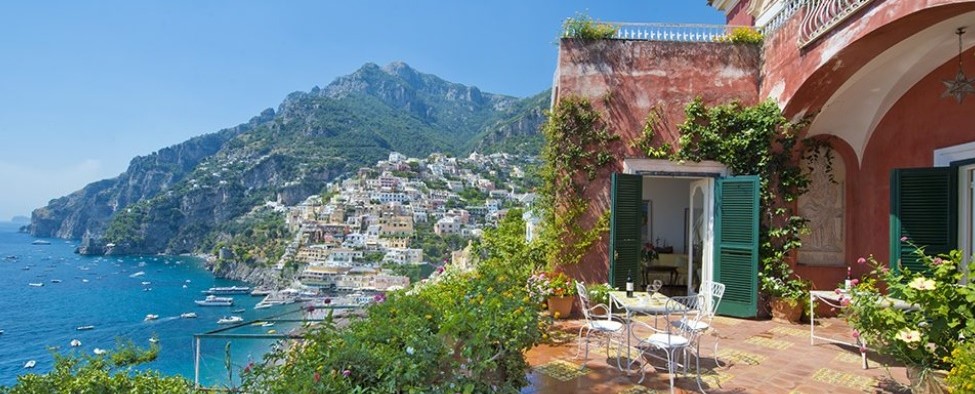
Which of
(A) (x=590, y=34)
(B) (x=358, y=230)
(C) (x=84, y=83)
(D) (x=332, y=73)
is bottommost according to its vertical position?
(B) (x=358, y=230)

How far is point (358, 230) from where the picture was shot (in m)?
70.0

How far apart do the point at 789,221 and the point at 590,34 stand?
3.30 m

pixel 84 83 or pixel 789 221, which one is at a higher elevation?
pixel 84 83

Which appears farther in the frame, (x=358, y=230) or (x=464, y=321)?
(x=358, y=230)

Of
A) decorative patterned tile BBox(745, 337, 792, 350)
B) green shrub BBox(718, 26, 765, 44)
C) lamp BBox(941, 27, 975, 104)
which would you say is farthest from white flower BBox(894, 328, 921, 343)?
green shrub BBox(718, 26, 765, 44)

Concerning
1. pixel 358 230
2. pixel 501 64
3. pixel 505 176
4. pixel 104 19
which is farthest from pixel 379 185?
pixel 104 19

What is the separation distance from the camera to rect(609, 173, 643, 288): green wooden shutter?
5.54 m

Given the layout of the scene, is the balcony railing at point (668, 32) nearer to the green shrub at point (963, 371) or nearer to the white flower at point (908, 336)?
the white flower at point (908, 336)

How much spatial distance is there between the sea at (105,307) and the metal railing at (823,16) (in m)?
18.6

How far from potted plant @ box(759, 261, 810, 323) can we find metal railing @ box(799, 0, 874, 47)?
8.41ft

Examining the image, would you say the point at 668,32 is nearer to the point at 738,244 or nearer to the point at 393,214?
the point at 738,244

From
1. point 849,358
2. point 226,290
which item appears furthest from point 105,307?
point 849,358

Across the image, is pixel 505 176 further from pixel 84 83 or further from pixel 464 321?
pixel 464 321

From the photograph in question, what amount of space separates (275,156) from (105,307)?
141 feet
